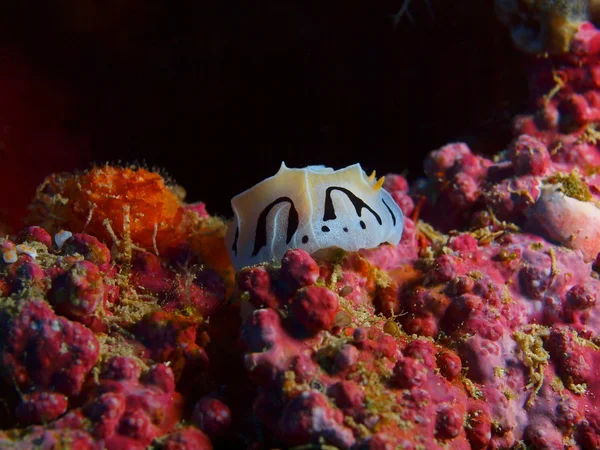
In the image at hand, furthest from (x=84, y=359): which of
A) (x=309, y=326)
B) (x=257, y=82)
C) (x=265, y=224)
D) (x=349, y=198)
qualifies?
(x=257, y=82)

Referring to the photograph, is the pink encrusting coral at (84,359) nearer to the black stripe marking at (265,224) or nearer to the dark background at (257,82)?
the black stripe marking at (265,224)

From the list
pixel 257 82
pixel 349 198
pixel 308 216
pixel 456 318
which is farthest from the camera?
pixel 257 82

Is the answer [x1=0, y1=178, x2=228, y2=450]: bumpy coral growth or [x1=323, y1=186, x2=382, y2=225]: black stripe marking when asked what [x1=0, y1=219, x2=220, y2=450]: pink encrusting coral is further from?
[x1=323, y1=186, x2=382, y2=225]: black stripe marking

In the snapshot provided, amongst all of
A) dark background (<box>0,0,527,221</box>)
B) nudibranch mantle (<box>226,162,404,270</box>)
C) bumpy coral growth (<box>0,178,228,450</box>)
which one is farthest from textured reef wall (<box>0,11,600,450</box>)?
dark background (<box>0,0,527,221</box>)

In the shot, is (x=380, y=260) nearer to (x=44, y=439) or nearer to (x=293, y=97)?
(x=44, y=439)

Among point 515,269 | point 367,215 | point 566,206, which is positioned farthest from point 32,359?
point 566,206

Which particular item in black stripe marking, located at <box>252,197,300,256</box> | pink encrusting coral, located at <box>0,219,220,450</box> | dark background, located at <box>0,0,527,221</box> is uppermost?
dark background, located at <box>0,0,527,221</box>

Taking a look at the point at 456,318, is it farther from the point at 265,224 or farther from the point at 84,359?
the point at 84,359
